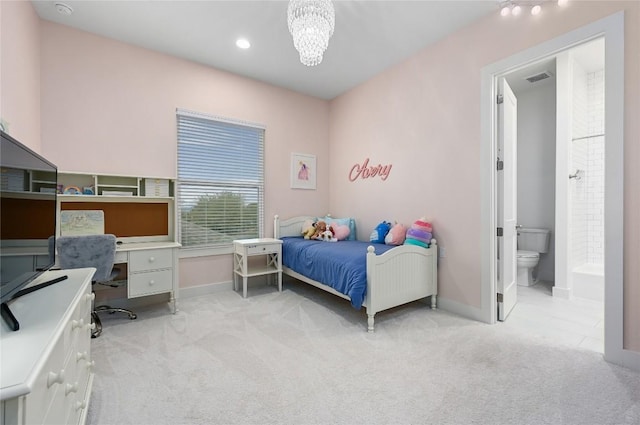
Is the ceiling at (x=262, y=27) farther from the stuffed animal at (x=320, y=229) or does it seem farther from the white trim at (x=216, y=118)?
the stuffed animal at (x=320, y=229)

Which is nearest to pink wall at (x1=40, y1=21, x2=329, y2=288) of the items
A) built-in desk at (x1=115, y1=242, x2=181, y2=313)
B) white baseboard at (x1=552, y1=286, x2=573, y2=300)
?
built-in desk at (x1=115, y1=242, x2=181, y2=313)

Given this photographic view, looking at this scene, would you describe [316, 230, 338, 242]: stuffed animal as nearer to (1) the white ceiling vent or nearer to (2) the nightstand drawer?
(2) the nightstand drawer

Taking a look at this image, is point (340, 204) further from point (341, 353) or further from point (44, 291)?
point (44, 291)

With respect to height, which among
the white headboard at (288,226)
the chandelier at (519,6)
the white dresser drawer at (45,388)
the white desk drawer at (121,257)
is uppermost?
the chandelier at (519,6)

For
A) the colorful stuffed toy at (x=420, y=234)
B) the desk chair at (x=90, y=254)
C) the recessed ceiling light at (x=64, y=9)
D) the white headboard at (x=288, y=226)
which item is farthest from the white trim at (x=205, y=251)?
the recessed ceiling light at (x=64, y=9)

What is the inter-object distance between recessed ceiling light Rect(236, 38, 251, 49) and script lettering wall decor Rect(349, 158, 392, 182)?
6.65 ft

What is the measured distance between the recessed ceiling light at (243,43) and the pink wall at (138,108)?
0.68 m

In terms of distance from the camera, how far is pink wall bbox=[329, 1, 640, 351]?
1.93 metres

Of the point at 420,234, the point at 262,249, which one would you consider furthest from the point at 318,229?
the point at 420,234

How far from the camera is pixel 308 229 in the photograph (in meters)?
4.11

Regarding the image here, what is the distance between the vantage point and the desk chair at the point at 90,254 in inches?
93.6

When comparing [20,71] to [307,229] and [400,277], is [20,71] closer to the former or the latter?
[307,229]

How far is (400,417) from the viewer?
4.94 feet

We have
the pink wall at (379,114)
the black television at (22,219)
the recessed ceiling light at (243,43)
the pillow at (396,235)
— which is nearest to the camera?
the black television at (22,219)
